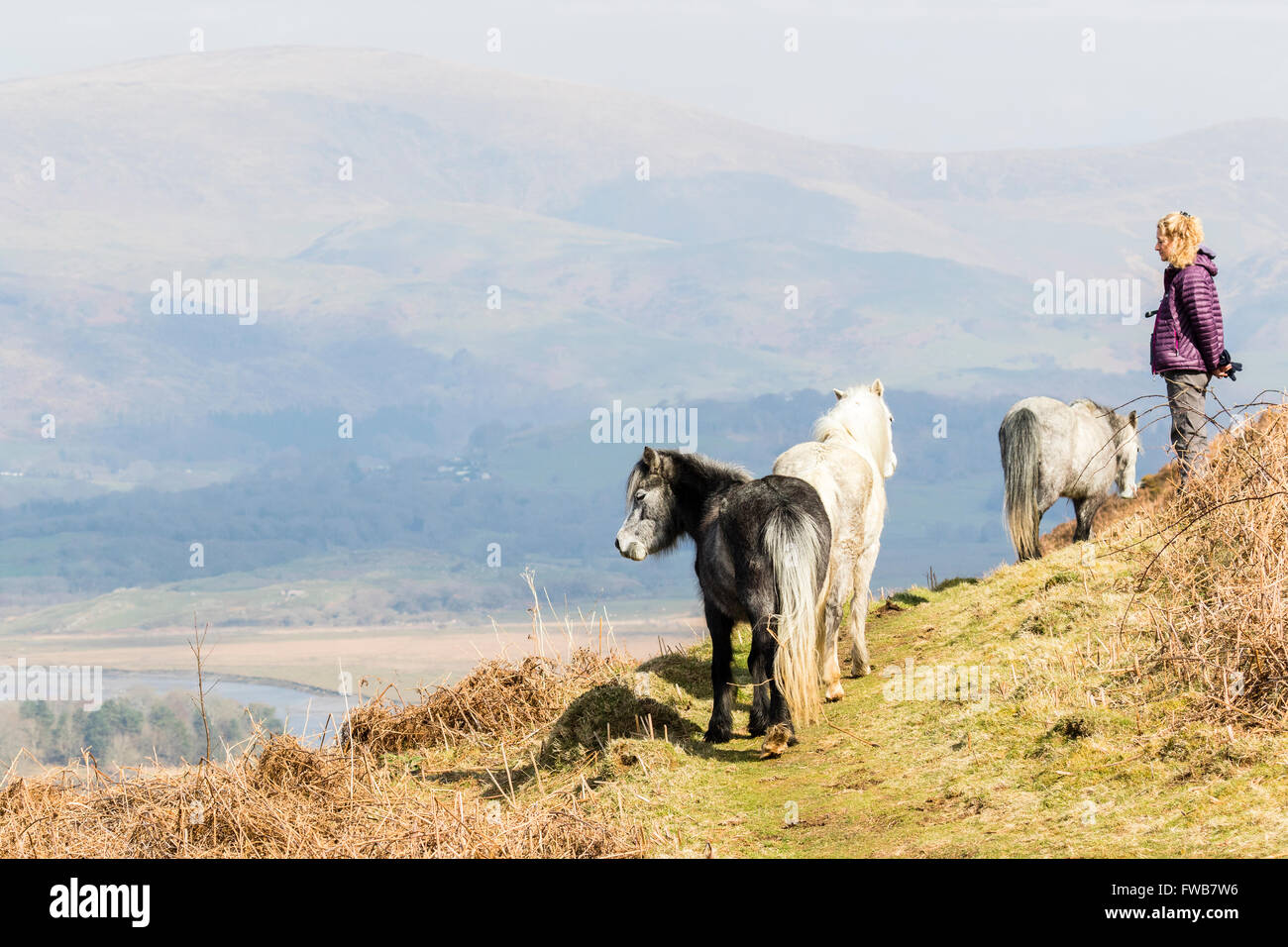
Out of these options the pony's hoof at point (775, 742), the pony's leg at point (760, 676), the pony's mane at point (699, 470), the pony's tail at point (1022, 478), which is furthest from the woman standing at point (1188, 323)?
the pony's hoof at point (775, 742)

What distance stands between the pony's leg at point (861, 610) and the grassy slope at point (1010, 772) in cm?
33

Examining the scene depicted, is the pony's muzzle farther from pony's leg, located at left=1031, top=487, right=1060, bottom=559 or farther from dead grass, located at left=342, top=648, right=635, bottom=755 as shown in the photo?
pony's leg, located at left=1031, top=487, right=1060, bottom=559

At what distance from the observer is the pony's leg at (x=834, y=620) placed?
11159 millimetres

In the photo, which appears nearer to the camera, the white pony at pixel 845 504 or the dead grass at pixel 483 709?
the white pony at pixel 845 504

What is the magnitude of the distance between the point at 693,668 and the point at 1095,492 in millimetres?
6104

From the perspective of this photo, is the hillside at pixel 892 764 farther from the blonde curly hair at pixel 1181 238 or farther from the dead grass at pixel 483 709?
the blonde curly hair at pixel 1181 238

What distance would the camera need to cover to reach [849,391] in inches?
529

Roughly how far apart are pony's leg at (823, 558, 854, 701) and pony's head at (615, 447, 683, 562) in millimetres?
1437

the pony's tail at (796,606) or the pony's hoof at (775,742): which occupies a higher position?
the pony's tail at (796,606)

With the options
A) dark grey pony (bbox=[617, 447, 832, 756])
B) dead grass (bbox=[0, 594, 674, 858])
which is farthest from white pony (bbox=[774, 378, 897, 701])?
dead grass (bbox=[0, 594, 674, 858])

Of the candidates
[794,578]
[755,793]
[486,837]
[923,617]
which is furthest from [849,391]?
[486,837]

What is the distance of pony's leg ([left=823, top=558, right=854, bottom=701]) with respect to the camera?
11159 millimetres

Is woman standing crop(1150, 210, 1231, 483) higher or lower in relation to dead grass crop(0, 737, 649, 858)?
higher

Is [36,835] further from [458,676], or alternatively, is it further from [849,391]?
[849,391]
